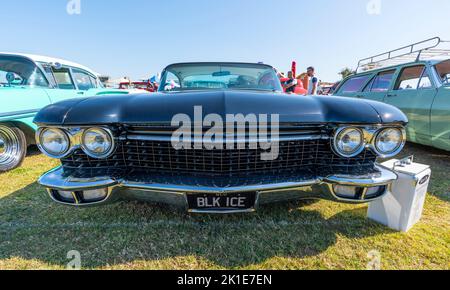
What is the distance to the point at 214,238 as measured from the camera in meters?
1.86

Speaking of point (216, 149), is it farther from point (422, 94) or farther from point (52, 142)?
point (422, 94)

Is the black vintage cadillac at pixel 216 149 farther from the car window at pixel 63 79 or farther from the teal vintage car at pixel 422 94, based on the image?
the car window at pixel 63 79

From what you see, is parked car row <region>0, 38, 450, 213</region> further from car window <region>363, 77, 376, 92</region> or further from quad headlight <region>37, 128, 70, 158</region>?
car window <region>363, 77, 376, 92</region>

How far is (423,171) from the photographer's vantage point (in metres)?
1.99

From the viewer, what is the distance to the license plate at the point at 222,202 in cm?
161

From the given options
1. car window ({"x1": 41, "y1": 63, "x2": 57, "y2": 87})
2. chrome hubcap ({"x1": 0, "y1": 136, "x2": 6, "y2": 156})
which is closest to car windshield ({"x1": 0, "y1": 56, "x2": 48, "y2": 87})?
car window ({"x1": 41, "y1": 63, "x2": 57, "y2": 87})

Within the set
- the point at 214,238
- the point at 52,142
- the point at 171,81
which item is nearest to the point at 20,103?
the point at 171,81

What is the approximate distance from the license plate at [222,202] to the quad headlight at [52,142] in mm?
990

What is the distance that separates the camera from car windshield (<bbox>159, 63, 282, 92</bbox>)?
2.81 m

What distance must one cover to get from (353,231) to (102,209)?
2.34 meters

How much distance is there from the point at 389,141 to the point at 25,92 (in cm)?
470

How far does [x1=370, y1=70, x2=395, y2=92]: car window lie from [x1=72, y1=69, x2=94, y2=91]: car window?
6.57m

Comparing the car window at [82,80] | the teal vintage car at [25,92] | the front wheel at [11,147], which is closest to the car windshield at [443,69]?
the teal vintage car at [25,92]
